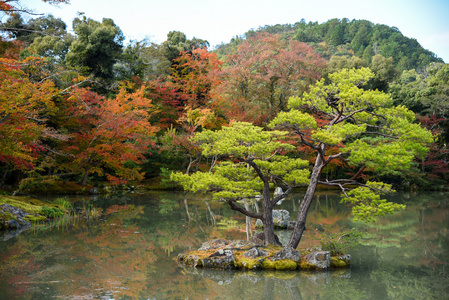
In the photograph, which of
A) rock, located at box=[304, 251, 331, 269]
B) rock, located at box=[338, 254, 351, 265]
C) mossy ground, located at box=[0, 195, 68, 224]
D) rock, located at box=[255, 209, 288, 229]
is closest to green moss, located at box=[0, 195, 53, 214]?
mossy ground, located at box=[0, 195, 68, 224]

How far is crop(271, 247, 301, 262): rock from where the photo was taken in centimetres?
655

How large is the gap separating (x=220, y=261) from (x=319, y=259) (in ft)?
6.08

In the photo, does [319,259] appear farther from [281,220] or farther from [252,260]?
[281,220]

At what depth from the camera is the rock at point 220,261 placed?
647 centimetres

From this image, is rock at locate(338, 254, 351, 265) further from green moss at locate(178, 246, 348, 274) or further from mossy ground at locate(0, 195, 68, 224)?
mossy ground at locate(0, 195, 68, 224)

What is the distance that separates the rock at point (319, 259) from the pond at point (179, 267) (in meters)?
0.21

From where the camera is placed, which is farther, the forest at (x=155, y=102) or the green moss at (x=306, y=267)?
the forest at (x=155, y=102)

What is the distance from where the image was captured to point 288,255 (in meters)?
6.59

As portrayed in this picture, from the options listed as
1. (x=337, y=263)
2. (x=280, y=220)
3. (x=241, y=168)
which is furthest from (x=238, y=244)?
(x=280, y=220)

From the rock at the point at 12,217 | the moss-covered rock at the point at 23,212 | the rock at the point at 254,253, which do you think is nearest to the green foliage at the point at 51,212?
the moss-covered rock at the point at 23,212

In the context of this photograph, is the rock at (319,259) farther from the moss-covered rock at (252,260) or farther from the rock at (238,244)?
the rock at (238,244)

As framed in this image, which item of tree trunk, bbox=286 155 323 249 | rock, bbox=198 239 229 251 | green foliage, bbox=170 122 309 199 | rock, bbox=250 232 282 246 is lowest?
rock, bbox=250 232 282 246

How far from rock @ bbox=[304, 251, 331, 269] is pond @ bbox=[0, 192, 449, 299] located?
0.21 m

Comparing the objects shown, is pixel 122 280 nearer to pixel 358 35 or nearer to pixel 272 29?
pixel 358 35
